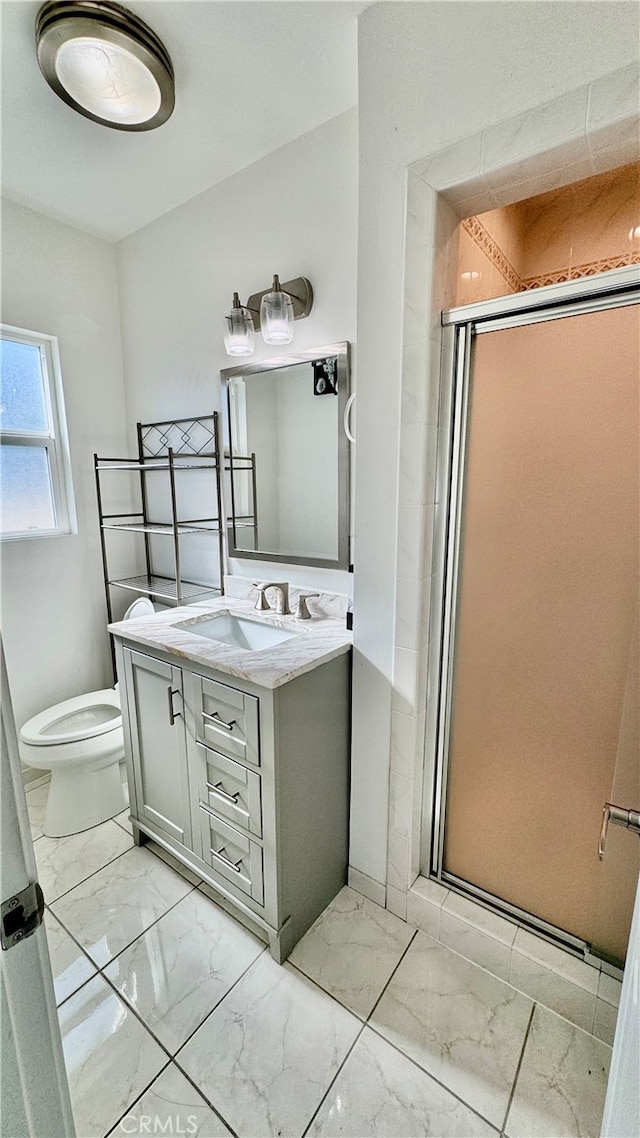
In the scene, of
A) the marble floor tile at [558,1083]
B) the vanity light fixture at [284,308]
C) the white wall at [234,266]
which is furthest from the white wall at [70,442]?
the marble floor tile at [558,1083]

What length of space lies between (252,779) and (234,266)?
1.94 m

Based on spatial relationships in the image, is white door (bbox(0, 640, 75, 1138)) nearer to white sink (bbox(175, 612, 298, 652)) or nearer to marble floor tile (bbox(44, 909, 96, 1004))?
marble floor tile (bbox(44, 909, 96, 1004))

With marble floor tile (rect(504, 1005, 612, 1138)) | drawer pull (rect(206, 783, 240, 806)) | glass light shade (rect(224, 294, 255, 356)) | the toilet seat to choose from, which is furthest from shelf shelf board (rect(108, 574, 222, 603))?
marble floor tile (rect(504, 1005, 612, 1138))

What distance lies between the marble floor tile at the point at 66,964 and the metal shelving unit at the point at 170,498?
1.21m

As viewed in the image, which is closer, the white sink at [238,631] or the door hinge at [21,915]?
the door hinge at [21,915]

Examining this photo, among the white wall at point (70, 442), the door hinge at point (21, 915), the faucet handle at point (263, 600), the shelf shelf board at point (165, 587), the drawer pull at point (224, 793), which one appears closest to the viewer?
the door hinge at point (21, 915)

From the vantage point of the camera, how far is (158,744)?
156cm

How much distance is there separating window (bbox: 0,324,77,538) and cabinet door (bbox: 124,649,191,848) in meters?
1.06

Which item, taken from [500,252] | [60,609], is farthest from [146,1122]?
[500,252]

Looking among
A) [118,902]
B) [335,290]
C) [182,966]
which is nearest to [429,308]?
[335,290]

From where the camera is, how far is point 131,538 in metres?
2.53

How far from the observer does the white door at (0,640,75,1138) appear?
494 millimetres

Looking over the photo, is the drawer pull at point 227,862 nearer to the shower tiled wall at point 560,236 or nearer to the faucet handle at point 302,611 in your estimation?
the faucet handle at point 302,611

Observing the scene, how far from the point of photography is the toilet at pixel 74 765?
1.76 metres
